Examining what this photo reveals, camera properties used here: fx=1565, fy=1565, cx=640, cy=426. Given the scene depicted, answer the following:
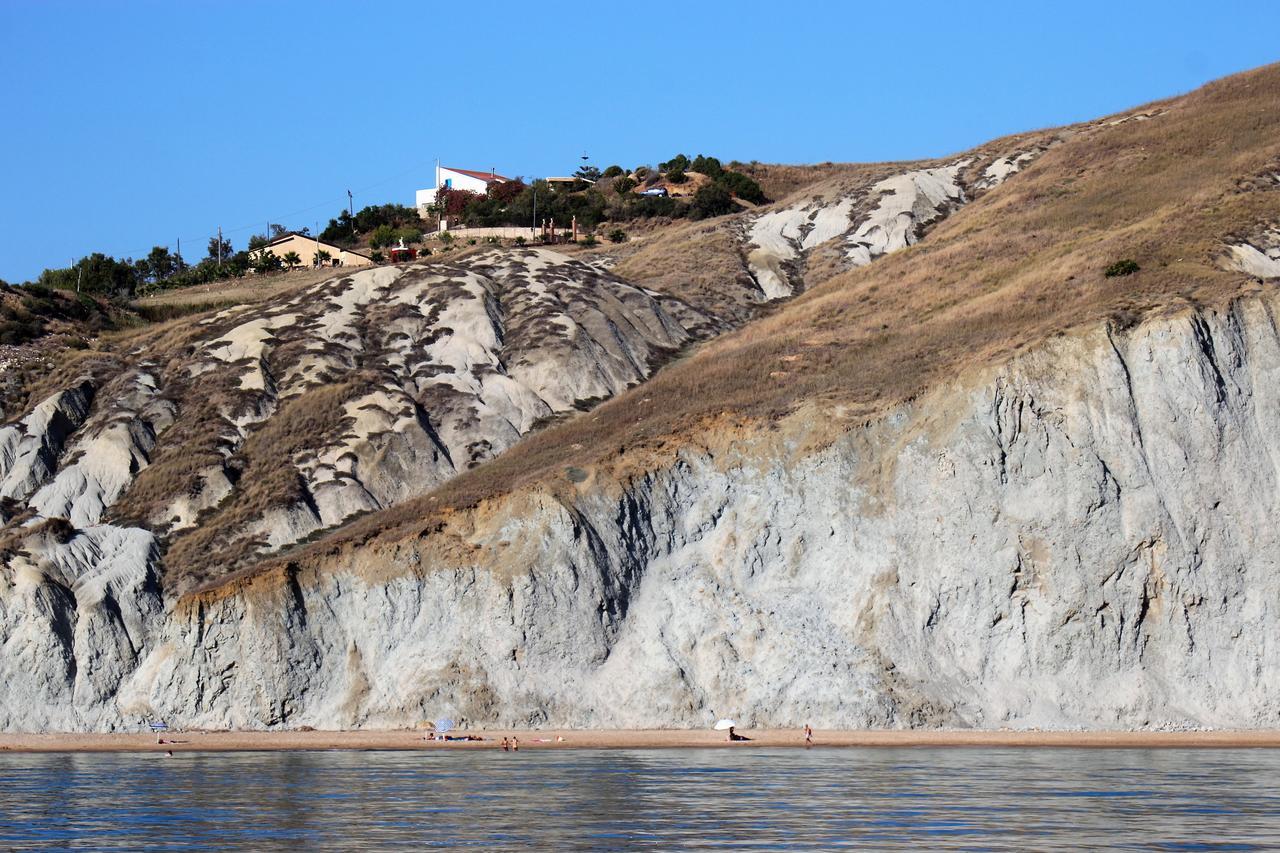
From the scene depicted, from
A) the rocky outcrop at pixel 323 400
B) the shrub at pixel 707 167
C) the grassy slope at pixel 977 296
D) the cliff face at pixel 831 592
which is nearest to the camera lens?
the cliff face at pixel 831 592

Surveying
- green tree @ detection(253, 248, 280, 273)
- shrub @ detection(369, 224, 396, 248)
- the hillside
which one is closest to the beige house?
green tree @ detection(253, 248, 280, 273)

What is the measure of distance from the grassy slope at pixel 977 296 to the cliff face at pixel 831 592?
1908 mm

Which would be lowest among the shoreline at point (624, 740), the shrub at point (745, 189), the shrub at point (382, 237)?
the shoreline at point (624, 740)

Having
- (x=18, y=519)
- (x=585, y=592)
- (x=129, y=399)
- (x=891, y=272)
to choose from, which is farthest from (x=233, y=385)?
(x=891, y=272)

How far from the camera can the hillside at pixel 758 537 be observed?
4750 centimetres

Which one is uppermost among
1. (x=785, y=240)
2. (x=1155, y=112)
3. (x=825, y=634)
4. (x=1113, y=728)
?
(x=1155, y=112)

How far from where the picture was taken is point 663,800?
34.2m

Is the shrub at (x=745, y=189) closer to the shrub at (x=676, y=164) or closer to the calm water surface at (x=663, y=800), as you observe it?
the shrub at (x=676, y=164)

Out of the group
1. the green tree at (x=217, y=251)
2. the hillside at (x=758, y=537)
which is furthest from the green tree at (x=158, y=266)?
the hillside at (x=758, y=537)

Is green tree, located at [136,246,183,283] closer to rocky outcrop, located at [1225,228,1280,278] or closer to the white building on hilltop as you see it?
the white building on hilltop

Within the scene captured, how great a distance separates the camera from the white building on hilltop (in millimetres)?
142750

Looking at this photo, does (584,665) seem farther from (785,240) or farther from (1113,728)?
(785,240)

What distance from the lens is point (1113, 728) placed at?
4584 centimetres

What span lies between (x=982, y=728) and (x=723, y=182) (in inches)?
3276
